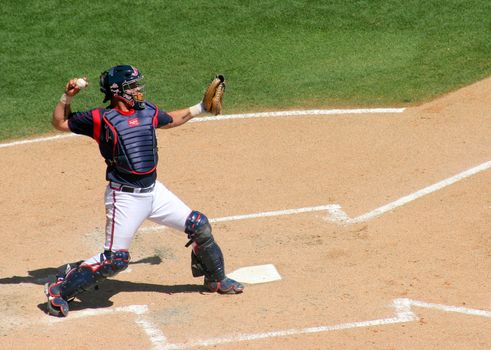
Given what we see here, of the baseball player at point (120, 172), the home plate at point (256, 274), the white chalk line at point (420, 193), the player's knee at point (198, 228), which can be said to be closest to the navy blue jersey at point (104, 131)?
the baseball player at point (120, 172)

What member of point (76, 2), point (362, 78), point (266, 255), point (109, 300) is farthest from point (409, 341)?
point (76, 2)

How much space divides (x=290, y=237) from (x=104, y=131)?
2.73 meters

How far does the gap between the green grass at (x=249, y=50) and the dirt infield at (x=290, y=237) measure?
98 cm

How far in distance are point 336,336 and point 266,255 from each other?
6.39ft

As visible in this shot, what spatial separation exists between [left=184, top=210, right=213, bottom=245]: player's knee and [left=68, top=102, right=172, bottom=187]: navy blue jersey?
1.76 ft

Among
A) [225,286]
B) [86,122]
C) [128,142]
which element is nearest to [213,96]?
[128,142]

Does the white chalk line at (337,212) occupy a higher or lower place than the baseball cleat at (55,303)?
lower

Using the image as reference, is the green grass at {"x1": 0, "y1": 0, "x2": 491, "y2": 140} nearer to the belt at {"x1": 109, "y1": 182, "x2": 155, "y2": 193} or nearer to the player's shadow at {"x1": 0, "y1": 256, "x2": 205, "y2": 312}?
the player's shadow at {"x1": 0, "y1": 256, "x2": 205, "y2": 312}

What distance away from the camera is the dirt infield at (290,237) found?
9070 millimetres

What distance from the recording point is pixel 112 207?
9.46m

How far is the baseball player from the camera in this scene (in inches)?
366

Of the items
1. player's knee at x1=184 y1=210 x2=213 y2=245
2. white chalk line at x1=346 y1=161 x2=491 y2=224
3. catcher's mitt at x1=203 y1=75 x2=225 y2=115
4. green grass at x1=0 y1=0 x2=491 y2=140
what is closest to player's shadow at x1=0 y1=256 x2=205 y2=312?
player's knee at x1=184 y1=210 x2=213 y2=245

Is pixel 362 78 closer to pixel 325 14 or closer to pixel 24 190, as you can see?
pixel 325 14

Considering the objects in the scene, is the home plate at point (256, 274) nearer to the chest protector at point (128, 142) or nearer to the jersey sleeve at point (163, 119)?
the chest protector at point (128, 142)
